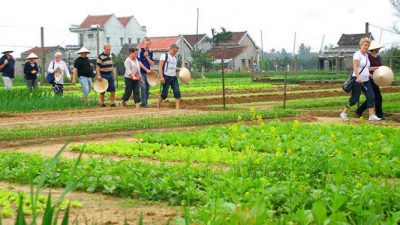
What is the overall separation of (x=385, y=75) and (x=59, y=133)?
6903 millimetres

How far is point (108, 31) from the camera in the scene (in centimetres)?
8762

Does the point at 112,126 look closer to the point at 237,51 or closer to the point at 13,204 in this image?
the point at 13,204

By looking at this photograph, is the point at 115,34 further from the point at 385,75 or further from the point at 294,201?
the point at 294,201

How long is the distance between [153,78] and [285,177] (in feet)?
45.9

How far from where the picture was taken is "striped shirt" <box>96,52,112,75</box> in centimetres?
1909

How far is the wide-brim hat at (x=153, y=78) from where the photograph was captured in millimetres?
19984

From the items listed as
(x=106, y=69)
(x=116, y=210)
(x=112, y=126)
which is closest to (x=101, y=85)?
(x=106, y=69)

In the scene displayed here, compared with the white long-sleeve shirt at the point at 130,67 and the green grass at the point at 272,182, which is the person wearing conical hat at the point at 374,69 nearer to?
the green grass at the point at 272,182

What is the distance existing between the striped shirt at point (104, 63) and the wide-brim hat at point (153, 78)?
Answer: 1173 mm

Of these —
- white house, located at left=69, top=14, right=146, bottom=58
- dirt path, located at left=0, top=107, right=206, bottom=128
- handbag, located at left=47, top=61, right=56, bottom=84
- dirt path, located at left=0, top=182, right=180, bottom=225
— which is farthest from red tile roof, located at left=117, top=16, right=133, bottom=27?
dirt path, located at left=0, top=182, right=180, bottom=225

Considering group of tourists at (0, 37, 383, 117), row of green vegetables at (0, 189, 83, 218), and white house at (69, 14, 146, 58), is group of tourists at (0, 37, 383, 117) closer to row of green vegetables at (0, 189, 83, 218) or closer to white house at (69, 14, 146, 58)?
row of green vegetables at (0, 189, 83, 218)

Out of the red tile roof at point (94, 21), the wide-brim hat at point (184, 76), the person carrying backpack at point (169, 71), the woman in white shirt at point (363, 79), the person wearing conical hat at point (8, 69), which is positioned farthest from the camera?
the red tile roof at point (94, 21)

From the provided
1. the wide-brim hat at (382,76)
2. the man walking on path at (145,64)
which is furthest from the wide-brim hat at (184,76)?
the wide-brim hat at (382,76)

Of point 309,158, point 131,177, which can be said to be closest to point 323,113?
point 309,158
